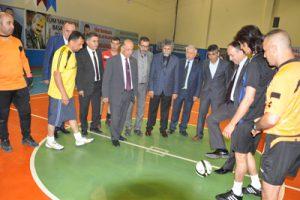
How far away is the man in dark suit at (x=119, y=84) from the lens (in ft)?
18.0

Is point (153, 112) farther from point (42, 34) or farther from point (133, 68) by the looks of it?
point (42, 34)

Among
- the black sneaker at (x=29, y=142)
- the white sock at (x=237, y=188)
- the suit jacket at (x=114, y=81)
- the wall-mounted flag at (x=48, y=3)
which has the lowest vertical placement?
the black sneaker at (x=29, y=142)

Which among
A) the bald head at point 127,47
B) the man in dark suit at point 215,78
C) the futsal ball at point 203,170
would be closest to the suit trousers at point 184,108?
the man in dark suit at point 215,78

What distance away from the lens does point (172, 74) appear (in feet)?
20.9

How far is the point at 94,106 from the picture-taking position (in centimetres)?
623

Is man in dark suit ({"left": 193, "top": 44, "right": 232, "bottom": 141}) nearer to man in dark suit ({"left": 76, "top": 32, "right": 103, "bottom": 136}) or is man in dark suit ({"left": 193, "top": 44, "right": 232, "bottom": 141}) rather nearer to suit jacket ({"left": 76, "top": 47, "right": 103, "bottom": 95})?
man in dark suit ({"left": 76, "top": 32, "right": 103, "bottom": 136})

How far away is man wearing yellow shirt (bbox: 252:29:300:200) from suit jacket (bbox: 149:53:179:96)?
12.2 feet

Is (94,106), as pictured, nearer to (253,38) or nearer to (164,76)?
(164,76)

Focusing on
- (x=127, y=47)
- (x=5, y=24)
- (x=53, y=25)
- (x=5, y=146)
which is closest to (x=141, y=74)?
(x=127, y=47)

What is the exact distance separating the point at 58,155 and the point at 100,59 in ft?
7.36

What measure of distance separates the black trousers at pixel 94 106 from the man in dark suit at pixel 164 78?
119 cm

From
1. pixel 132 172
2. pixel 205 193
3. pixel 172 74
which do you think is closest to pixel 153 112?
pixel 172 74

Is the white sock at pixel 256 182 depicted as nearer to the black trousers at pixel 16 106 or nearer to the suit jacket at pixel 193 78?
the suit jacket at pixel 193 78

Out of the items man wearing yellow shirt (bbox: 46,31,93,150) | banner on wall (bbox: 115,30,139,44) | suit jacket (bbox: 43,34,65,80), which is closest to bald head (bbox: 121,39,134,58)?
man wearing yellow shirt (bbox: 46,31,93,150)
